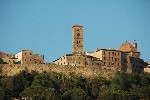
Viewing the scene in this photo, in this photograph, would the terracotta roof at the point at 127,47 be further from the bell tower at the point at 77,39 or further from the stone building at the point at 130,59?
the bell tower at the point at 77,39

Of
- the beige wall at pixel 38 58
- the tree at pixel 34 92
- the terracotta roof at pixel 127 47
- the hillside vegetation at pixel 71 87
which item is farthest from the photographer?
the terracotta roof at pixel 127 47

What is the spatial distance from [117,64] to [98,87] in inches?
550

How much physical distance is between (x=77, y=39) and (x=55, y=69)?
11.9m

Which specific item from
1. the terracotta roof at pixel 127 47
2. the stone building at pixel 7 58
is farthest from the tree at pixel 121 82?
the stone building at pixel 7 58

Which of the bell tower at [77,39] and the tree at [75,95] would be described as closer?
the tree at [75,95]

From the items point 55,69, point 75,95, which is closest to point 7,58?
point 55,69

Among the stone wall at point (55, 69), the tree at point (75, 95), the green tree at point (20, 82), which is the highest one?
the stone wall at point (55, 69)

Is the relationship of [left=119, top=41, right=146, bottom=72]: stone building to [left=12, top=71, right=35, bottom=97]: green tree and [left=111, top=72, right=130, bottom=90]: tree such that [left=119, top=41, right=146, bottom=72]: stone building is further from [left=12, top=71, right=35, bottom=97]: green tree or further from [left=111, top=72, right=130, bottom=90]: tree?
[left=12, top=71, right=35, bottom=97]: green tree

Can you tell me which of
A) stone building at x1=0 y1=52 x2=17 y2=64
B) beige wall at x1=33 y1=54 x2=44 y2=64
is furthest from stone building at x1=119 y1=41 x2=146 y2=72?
stone building at x1=0 y1=52 x2=17 y2=64

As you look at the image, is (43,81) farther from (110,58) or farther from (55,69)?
(110,58)

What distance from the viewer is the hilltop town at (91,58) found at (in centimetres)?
11419

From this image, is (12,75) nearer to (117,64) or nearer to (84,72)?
(84,72)

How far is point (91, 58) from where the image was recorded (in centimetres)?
11438

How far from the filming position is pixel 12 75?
105312mm
